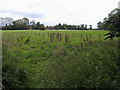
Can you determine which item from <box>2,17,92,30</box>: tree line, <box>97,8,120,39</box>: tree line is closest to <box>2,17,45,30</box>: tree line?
<box>2,17,92,30</box>: tree line

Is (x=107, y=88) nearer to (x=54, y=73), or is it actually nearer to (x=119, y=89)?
(x=119, y=89)

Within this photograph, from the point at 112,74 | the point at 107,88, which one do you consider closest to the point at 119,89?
the point at 107,88

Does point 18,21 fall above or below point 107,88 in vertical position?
above

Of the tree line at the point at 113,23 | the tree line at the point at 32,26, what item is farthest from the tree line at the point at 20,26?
the tree line at the point at 113,23

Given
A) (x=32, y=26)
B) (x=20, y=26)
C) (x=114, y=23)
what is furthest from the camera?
(x=32, y=26)

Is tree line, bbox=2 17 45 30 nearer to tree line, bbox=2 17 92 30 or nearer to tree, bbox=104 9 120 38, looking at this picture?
tree line, bbox=2 17 92 30

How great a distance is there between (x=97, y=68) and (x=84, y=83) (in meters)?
1.08

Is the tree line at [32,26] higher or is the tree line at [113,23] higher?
the tree line at [32,26]

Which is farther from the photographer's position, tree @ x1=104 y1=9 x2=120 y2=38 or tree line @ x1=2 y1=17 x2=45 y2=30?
tree line @ x1=2 y1=17 x2=45 y2=30

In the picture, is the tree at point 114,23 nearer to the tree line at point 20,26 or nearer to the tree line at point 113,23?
the tree line at point 113,23

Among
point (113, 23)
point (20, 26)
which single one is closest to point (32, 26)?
point (20, 26)

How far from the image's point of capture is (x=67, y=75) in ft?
15.3

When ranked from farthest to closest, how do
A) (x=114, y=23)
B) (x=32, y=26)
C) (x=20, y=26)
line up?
(x=32, y=26) < (x=20, y=26) < (x=114, y=23)

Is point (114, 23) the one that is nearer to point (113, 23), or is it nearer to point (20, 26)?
point (113, 23)
